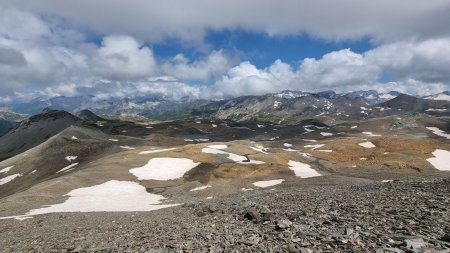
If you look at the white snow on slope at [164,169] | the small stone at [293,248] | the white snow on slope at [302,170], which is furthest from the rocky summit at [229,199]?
the white snow on slope at [302,170]

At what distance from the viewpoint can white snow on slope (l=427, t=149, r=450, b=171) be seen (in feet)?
273

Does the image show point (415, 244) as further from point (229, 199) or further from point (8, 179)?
point (8, 179)

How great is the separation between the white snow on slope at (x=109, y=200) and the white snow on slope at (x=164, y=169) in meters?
6.28

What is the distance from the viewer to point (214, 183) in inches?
2736

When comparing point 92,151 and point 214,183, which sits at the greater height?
point 92,151

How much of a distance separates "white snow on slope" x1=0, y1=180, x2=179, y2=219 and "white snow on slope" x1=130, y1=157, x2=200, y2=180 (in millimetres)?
6282

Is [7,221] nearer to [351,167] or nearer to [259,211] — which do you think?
[259,211]

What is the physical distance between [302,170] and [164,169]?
95.4 feet

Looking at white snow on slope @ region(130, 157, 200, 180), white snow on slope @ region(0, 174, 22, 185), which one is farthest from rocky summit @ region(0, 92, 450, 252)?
white snow on slope @ region(0, 174, 22, 185)

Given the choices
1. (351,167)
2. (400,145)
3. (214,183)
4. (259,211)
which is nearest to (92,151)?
(214,183)

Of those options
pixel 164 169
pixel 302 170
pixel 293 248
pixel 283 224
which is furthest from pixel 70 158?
pixel 293 248

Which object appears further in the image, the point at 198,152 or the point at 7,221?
the point at 198,152

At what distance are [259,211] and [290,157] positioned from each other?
2759 inches

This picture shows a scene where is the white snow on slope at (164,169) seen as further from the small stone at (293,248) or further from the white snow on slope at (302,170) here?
the small stone at (293,248)
